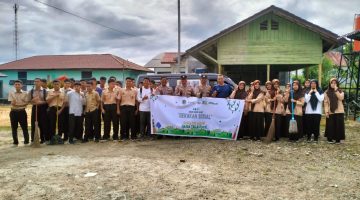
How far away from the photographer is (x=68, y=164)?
713cm

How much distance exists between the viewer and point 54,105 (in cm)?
956

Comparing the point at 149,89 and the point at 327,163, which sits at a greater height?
the point at 149,89

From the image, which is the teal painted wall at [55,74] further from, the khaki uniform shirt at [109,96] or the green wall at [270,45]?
the khaki uniform shirt at [109,96]

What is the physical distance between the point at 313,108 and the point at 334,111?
19.9 inches

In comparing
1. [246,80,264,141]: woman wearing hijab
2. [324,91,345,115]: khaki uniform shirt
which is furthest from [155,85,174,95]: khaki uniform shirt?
[324,91,345,115]: khaki uniform shirt

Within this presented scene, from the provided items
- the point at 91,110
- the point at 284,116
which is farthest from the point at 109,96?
the point at 284,116

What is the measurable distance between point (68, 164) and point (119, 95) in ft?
10.1

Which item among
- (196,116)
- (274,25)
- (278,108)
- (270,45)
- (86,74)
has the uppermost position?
(274,25)

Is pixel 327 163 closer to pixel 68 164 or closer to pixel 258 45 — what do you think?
pixel 68 164

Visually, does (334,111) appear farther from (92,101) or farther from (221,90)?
(92,101)

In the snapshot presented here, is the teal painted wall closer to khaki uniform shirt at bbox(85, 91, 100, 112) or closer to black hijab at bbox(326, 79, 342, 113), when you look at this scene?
khaki uniform shirt at bbox(85, 91, 100, 112)

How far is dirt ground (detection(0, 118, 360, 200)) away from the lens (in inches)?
212

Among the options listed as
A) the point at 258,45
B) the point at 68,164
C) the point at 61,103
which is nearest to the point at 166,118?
the point at 61,103

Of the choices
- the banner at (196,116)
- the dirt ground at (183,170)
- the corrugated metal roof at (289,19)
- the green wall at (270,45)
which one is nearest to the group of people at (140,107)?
the banner at (196,116)
